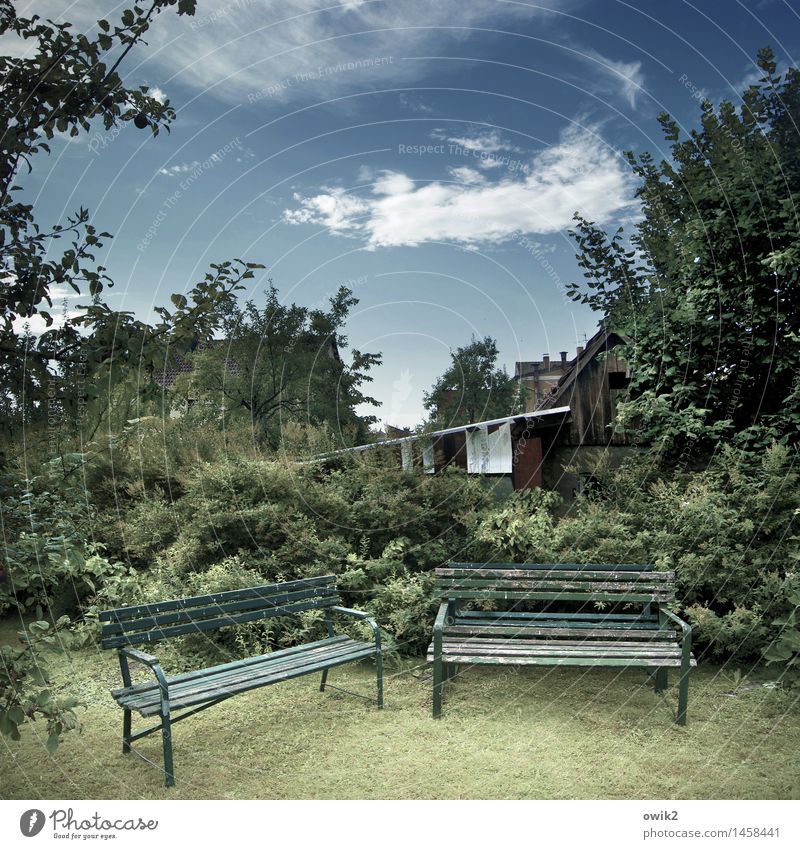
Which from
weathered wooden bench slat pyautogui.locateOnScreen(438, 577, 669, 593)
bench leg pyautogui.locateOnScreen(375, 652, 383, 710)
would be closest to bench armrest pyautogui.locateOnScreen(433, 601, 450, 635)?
weathered wooden bench slat pyautogui.locateOnScreen(438, 577, 669, 593)

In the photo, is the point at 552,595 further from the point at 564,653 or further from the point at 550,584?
the point at 564,653

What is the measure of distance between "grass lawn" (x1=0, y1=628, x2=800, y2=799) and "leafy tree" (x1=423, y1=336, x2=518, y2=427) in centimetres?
164

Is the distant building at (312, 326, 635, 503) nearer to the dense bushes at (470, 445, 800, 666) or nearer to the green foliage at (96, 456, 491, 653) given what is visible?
the green foliage at (96, 456, 491, 653)

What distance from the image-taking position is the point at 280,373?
16.1 ft

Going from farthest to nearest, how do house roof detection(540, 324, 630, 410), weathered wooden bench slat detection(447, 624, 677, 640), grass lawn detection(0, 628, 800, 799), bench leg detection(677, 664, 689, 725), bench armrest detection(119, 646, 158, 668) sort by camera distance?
house roof detection(540, 324, 630, 410), weathered wooden bench slat detection(447, 624, 677, 640), bench leg detection(677, 664, 689, 725), bench armrest detection(119, 646, 158, 668), grass lawn detection(0, 628, 800, 799)

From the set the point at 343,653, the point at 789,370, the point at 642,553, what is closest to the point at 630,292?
the point at 789,370

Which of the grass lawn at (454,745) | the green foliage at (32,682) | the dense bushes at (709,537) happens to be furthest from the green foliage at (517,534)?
the green foliage at (32,682)

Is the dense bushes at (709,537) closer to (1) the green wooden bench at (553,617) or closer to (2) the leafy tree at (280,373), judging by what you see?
(1) the green wooden bench at (553,617)

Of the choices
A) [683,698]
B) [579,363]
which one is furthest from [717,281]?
[683,698]

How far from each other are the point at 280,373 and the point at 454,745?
2.56m

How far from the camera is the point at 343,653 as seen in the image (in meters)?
4.10

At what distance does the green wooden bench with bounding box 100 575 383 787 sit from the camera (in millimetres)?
3330

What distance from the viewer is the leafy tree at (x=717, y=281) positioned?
4.85 metres

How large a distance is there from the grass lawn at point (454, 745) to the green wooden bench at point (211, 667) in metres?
0.19
